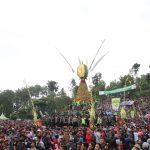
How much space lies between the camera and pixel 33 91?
141m

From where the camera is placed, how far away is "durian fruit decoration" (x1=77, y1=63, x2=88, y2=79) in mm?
36281

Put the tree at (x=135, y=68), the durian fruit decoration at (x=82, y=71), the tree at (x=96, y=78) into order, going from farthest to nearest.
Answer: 1. the tree at (x=96, y=78)
2. the tree at (x=135, y=68)
3. the durian fruit decoration at (x=82, y=71)

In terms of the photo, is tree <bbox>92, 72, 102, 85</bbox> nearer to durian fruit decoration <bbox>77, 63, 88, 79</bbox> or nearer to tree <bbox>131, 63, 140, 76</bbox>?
tree <bbox>131, 63, 140, 76</bbox>

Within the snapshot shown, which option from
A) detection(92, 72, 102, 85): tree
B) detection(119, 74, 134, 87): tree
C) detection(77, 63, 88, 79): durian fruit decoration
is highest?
detection(92, 72, 102, 85): tree

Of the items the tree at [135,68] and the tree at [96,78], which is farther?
the tree at [96,78]

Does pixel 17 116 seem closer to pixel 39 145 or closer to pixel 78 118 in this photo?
pixel 78 118

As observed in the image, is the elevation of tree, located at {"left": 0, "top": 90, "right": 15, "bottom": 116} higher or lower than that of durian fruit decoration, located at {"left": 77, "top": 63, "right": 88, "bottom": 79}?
higher

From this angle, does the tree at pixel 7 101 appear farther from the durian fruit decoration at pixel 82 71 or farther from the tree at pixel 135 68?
the durian fruit decoration at pixel 82 71

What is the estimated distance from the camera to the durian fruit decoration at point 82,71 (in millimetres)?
36281

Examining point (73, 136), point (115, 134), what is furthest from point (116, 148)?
point (73, 136)

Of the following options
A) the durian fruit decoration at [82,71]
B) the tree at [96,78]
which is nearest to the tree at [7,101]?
the tree at [96,78]

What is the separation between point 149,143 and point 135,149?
2760 mm

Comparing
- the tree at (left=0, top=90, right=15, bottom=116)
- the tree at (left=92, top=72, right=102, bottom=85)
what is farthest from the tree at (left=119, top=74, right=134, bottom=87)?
the tree at (left=92, top=72, right=102, bottom=85)

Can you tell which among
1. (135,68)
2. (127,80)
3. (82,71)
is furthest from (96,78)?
(82,71)
